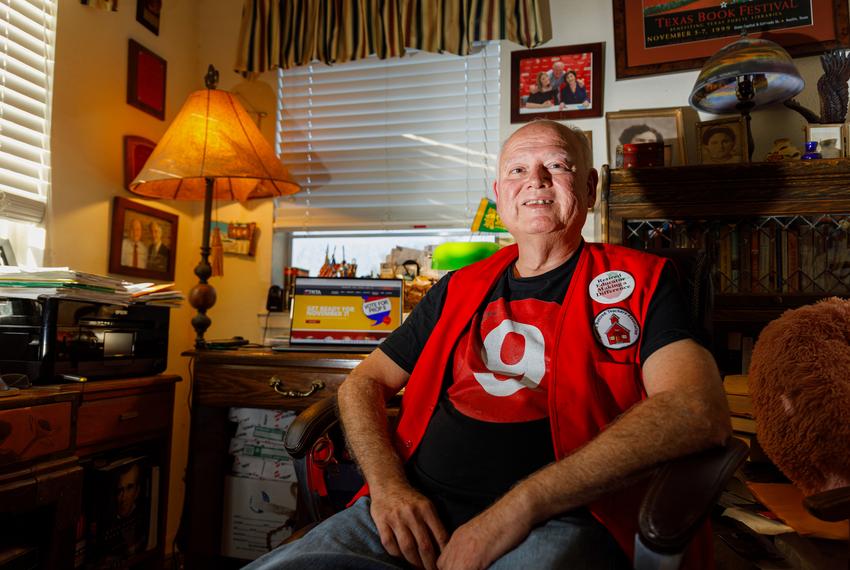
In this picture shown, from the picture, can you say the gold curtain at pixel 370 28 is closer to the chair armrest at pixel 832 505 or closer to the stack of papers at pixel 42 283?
the stack of papers at pixel 42 283

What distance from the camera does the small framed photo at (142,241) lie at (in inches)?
86.5

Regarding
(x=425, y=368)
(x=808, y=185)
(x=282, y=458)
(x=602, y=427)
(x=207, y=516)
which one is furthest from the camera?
(x=282, y=458)

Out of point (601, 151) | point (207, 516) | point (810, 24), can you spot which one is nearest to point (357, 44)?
point (601, 151)

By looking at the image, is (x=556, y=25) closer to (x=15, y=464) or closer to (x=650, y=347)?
(x=650, y=347)

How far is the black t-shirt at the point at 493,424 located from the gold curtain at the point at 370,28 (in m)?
1.36

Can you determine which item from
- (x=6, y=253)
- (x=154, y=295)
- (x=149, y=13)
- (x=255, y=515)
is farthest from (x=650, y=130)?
(x=6, y=253)

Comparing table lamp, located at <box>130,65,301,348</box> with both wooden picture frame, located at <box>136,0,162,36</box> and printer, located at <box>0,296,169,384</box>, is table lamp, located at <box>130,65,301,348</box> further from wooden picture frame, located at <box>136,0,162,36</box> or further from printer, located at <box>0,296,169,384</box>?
wooden picture frame, located at <box>136,0,162,36</box>

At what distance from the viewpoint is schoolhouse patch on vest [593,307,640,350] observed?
1.09m

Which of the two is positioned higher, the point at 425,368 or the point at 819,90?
the point at 819,90

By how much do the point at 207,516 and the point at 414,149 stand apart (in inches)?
63.2

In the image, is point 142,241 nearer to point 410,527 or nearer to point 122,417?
point 122,417

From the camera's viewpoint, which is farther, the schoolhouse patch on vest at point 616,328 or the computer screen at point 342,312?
the computer screen at point 342,312

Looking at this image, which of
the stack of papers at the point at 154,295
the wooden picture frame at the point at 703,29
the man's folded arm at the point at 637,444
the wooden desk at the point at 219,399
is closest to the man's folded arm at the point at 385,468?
the man's folded arm at the point at 637,444

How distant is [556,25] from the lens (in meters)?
2.26
